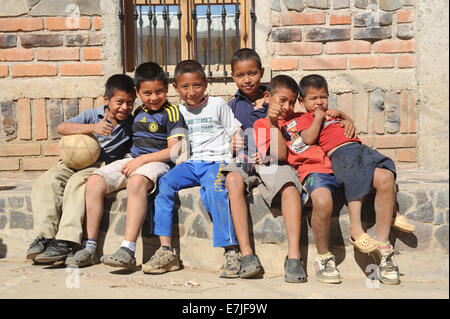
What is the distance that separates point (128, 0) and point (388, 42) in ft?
8.25

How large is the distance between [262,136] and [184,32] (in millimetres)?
2061

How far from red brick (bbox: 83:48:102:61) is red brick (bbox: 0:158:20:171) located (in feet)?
3.81

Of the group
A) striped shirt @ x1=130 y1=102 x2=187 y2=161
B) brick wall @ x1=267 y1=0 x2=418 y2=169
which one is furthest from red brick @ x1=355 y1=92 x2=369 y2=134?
striped shirt @ x1=130 y1=102 x2=187 y2=161

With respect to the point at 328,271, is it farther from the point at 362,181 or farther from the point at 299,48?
the point at 299,48

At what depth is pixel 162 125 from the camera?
3826 mm

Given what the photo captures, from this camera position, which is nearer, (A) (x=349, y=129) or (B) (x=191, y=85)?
(A) (x=349, y=129)

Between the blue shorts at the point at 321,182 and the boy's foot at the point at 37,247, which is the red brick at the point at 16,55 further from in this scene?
the blue shorts at the point at 321,182

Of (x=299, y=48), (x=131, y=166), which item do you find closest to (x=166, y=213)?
(x=131, y=166)

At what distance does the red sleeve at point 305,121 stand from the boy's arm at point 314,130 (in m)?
0.05

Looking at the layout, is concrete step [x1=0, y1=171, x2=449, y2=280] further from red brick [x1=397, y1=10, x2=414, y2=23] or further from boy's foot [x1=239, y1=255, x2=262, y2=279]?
red brick [x1=397, y1=10, x2=414, y2=23]

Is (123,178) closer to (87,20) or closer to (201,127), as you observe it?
(201,127)

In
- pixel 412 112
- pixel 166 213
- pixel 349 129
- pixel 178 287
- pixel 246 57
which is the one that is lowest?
pixel 178 287

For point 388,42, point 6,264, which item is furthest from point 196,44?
point 6,264

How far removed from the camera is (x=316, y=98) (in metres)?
3.64
